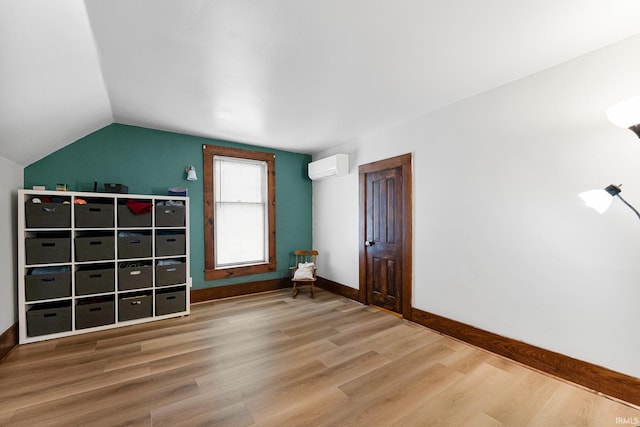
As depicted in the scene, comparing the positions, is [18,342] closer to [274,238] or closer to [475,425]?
[274,238]

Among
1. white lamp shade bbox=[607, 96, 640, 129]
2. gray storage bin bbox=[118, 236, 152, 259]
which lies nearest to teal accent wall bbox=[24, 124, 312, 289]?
gray storage bin bbox=[118, 236, 152, 259]

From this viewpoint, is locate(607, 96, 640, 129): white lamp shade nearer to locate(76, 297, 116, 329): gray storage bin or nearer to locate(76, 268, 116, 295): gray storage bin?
locate(76, 268, 116, 295): gray storage bin

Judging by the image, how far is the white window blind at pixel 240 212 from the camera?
428 cm

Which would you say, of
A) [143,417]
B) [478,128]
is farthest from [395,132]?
[143,417]

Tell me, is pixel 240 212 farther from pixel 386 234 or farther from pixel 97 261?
pixel 386 234

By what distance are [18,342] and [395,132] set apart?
15.5 ft

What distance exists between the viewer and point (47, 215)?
2799 mm

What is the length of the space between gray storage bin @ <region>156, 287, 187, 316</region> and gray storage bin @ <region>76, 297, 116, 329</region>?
457 millimetres

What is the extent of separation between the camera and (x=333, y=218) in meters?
4.69

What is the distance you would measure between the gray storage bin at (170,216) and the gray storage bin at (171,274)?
52cm

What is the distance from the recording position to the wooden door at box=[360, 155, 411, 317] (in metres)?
3.43

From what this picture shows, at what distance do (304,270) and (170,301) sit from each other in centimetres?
194

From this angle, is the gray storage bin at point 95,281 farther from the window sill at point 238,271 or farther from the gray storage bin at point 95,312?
the window sill at point 238,271

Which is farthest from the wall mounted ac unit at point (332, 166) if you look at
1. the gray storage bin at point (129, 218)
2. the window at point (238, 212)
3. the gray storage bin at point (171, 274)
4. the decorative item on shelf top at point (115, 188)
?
the decorative item on shelf top at point (115, 188)
